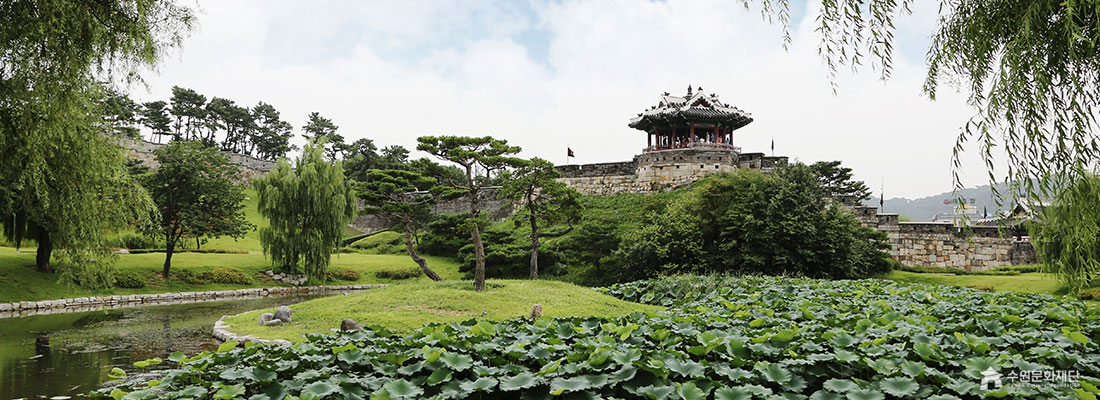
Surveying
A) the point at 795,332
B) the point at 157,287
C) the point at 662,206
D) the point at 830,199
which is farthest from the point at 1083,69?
the point at 157,287

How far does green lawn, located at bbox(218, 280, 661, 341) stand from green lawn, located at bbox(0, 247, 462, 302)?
7810 millimetres

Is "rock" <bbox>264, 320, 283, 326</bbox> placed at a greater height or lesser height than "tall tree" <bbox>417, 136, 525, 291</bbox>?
lesser

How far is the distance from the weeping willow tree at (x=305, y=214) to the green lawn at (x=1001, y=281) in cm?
1915

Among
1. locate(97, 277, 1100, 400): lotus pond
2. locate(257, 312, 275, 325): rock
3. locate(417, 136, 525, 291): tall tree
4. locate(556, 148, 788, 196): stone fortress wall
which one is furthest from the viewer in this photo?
locate(556, 148, 788, 196): stone fortress wall

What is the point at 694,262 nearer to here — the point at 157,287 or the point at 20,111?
the point at 20,111

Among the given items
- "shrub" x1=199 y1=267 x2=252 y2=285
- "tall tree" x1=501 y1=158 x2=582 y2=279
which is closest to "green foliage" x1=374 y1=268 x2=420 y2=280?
"shrub" x1=199 y1=267 x2=252 y2=285

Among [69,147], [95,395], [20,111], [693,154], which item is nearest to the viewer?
[95,395]

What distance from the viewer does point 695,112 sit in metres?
30.0

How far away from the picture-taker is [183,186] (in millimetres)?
21297

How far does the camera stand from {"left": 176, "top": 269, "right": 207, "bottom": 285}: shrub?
2028cm

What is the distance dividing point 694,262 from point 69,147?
1571 cm

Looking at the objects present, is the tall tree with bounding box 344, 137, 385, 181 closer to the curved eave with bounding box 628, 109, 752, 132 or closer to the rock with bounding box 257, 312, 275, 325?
the curved eave with bounding box 628, 109, 752, 132

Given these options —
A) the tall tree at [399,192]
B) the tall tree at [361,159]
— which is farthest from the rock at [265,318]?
the tall tree at [361,159]

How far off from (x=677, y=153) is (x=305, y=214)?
57.9 feet
